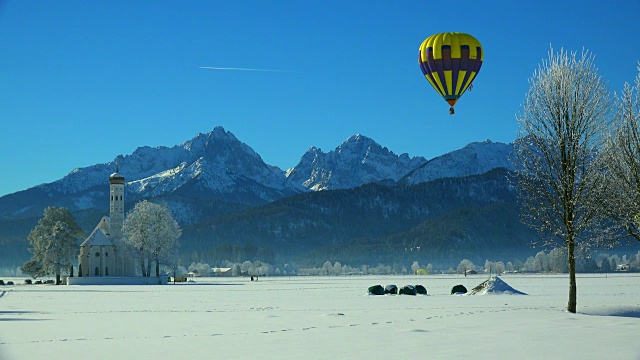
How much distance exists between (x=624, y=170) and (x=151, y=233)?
290 ft

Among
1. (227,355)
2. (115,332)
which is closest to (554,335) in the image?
(227,355)

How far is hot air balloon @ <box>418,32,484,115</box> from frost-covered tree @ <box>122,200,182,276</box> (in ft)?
219

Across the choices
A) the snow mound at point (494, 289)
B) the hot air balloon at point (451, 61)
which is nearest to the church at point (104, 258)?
the snow mound at point (494, 289)

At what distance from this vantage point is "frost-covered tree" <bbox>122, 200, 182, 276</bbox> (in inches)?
4823

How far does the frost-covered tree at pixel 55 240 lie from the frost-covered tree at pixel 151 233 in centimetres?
777

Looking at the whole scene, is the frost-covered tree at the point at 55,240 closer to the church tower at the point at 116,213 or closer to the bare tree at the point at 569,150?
the church tower at the point at 116,213

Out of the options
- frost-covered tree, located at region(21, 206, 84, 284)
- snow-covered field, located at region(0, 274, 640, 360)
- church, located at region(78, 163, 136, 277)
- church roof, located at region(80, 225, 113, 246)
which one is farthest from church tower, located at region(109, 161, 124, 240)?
snow-covered field, located at region(0, 274, 640, 360)

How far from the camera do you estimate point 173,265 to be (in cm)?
12644

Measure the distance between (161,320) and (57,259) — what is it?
294 ft

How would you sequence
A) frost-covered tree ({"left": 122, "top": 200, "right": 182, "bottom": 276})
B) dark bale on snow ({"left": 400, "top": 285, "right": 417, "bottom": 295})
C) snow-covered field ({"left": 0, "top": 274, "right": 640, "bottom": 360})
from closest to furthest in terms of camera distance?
snow-covered field ({"left": 0, "top": 274, "right": 640, "bottom": 360})
dark bale on snow ({"left": 400, "top": 285, "right": 417, "bottom": 295})
frost-covered tree ({"left": 122, "top": 200, "right": 182, "bottom": 276})

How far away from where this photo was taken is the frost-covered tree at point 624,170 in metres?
42.9

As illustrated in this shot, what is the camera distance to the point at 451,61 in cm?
6400

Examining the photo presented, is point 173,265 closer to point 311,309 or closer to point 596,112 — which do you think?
point 311,309

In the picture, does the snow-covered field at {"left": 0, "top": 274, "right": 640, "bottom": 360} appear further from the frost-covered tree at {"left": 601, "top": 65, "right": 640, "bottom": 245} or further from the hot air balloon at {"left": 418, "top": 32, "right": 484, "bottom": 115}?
the hot air balloon at {"left": 418, "top": 32, "right": 484, "bottom": 115}
